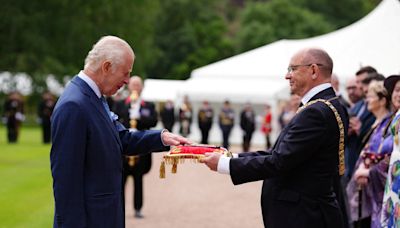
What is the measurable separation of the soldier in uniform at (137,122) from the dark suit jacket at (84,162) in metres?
6.74

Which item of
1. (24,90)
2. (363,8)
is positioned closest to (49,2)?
(24,90)

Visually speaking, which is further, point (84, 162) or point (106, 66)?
point (106, 66)

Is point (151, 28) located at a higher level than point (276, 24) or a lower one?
lower

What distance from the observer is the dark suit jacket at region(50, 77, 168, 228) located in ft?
16.4

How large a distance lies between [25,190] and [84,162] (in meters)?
10.4

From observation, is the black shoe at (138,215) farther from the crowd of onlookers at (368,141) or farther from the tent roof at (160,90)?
the tent roof at (160,90)

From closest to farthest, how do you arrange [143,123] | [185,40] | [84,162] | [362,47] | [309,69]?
[84,162], [309,69], [143,123], [362,47], [185,40]

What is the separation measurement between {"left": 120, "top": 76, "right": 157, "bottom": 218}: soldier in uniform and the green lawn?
1.40 m

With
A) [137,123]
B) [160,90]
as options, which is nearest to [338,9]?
[160,90]

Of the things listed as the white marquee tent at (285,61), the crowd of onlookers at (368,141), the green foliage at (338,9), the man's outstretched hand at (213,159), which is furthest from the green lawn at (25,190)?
the green foliage at (338,9)

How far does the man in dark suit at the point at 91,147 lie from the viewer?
5.00 m

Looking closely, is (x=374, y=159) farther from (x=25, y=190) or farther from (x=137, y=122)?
(x=25, y=190)

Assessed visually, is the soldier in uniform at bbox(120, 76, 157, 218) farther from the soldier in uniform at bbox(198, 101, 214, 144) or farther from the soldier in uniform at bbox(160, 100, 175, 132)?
the soldier in uniform at bbox(160, 100, 175, 132)

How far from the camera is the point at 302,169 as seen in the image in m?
5.57
